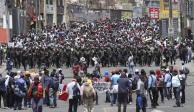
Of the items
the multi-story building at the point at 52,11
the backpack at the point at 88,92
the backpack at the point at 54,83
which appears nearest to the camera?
the backpack at the point at 88,92

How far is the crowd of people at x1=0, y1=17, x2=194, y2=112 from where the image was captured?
91.1ft

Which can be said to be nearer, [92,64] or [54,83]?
[54,83]

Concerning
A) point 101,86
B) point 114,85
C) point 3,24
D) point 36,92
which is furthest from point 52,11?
point 36,92

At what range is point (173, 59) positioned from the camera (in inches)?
2133

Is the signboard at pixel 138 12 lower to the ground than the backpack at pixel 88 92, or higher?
lower

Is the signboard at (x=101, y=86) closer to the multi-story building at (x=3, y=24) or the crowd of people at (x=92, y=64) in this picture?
the crowd of people at (x=92, y=64)

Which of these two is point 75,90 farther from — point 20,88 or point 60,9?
point 60,9

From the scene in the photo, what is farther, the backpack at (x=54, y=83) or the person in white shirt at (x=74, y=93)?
the backpack at (x=54, y=83)

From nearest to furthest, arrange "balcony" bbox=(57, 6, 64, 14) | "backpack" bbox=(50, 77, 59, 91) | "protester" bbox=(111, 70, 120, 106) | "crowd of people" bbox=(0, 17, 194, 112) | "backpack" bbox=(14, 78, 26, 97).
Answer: "crowd of people" bbox=(0, 17, 194, 112) < "protester" bbox=(111, 70, 120, 106) < "backpack" bbox=(14, 78, 26, 97) < "backpack" bbox=(50, 77, 59, 91) < "balcony" bbox=(57, 6, 64, 14)

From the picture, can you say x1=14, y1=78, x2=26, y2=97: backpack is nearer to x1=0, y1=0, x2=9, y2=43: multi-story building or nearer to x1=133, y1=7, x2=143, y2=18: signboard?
x1=0, y1=0, x2=9, y2=43: multi-story building

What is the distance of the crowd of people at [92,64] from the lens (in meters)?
27.8

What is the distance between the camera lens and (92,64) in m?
52.8

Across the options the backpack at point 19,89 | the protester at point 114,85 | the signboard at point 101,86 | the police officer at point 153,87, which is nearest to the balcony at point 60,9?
the signboard at point 101,86

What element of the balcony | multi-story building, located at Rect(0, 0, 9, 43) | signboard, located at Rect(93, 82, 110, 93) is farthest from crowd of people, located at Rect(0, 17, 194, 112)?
the balcony
